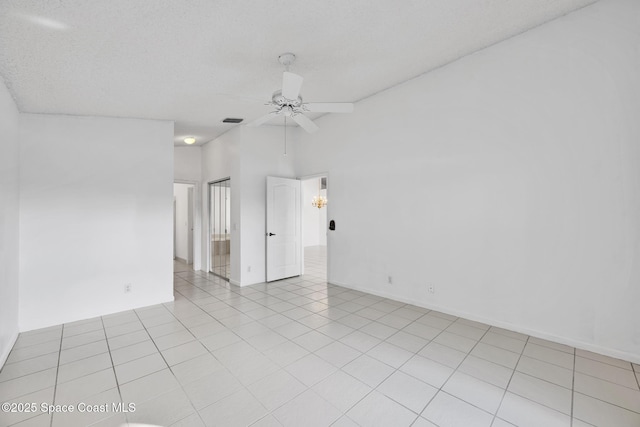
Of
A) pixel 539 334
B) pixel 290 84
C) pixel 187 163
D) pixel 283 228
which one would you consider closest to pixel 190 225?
pixel 187 163

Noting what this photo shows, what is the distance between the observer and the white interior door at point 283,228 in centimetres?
530

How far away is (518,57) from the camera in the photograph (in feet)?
9.48

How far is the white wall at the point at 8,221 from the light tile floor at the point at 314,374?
255 mm

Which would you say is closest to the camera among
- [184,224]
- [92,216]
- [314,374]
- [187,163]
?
[314,374]

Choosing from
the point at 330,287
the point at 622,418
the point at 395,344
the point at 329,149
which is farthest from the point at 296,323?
the point at 329,149

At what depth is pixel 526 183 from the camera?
9.43ft

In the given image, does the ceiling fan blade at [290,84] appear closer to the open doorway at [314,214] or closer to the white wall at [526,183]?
the white wall at [526,183]

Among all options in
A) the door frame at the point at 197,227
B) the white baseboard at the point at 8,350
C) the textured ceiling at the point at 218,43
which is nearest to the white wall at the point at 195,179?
the door frame at the point at 197,227

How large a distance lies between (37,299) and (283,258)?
346 centimetres

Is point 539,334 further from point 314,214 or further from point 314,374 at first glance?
point 314,214

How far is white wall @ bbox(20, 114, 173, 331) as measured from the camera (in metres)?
3.47

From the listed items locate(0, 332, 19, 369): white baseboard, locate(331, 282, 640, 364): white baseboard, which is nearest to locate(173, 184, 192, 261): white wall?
locate(0, 332, 19, 369): white baseboard

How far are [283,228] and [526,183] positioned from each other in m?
3.92

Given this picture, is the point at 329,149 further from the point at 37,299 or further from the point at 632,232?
the point at 37,299
